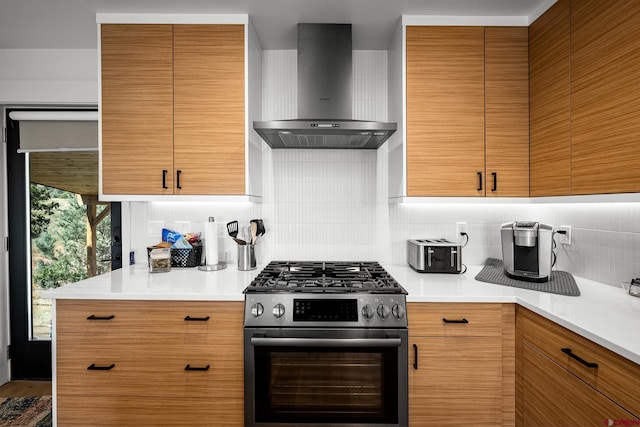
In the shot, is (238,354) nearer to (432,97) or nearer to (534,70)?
(432,97)

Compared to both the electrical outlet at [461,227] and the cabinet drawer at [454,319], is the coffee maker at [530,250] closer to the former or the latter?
the cabinet drawer at [454,319]

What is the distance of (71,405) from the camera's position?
178 cm

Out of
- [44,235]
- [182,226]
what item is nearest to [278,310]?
[182,226]

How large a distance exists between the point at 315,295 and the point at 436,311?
23.8 inches

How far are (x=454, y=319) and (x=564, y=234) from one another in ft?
3.40

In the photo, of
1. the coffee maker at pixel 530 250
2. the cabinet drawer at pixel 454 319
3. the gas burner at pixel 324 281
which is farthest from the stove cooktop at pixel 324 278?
the coffee maker at pixel 530 250

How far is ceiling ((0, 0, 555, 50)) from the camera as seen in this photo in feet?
6.63

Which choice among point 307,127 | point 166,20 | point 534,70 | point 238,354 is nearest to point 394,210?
point 307,127

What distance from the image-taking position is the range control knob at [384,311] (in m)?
1.71

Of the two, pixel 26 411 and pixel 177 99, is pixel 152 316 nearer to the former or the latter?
pixel 177 99

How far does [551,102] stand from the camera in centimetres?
191

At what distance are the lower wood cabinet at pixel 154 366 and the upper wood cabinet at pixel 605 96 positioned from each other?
1782 millimetres

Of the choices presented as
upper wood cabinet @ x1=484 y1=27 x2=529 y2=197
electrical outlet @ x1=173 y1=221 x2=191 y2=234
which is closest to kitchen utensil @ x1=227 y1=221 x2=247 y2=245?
electrical outlet @ x1=173 y1=221 x2=191 y2=234

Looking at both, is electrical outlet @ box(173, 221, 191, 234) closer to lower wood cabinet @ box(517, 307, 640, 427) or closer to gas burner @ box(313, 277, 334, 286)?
gas burner @ box(313, 277, 334, 286)
